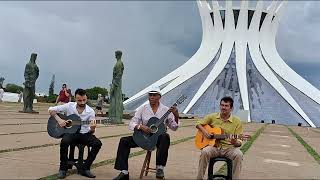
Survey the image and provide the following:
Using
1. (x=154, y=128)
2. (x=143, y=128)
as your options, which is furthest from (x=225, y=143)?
(x=143, y=128)

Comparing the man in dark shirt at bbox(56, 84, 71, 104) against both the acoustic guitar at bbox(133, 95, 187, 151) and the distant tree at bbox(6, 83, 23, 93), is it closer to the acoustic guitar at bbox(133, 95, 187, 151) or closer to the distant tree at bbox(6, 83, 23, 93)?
the acoustic guitar at bbox(133, 95, 187, 151)

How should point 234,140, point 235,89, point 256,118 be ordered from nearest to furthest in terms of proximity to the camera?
point 234,140 < point 256,118 < point 235,89

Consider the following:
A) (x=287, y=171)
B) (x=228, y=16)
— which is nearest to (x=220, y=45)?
(x=228, y=16)

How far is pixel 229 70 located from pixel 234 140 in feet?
107

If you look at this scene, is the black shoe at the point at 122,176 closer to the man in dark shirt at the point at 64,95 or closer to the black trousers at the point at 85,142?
the black trousers at the point at 85,142


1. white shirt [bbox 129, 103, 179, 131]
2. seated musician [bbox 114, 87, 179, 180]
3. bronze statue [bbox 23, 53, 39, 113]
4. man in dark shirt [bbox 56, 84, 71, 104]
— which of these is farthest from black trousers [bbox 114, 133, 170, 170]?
bronze statue [bbox 23, 53, 39, 113]

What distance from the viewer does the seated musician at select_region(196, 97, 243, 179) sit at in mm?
5453

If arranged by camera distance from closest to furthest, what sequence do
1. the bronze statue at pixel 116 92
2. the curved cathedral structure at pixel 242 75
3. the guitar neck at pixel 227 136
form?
the guitar neck at pixel 227 136 < the bronze statue at pixel 116 92 < the curved cathedral structure at pixel 242 75

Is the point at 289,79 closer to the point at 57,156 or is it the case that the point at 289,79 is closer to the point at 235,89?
the point at 235,89

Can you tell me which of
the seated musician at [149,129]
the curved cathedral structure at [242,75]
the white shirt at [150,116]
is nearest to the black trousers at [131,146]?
the seated musician at [149,129]

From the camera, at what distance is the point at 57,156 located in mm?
7180

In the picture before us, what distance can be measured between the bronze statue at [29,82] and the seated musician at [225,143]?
14.7 m

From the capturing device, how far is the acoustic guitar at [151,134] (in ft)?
18.4

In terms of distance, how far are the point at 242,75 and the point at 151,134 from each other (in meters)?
31.5
